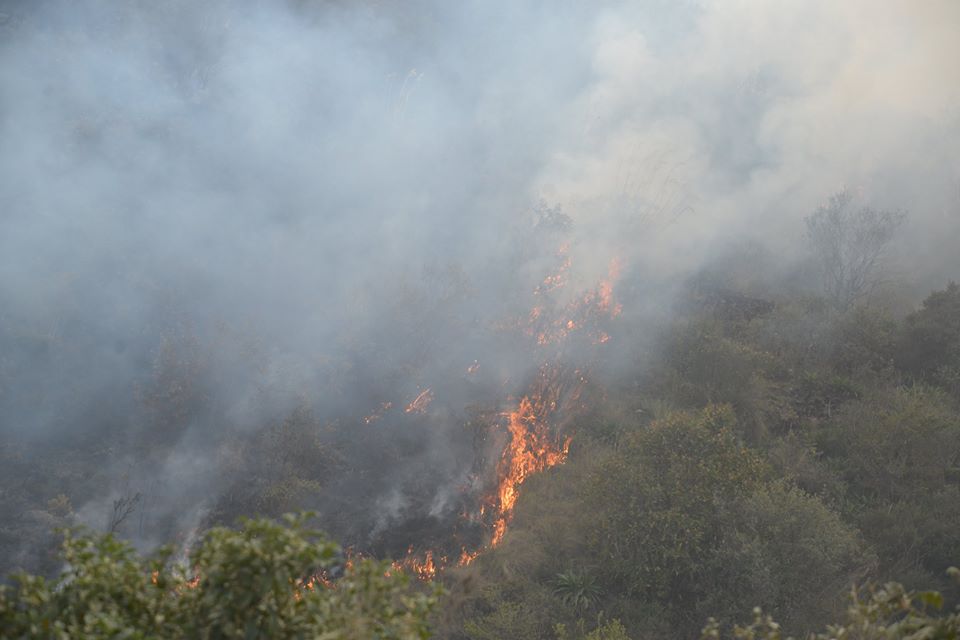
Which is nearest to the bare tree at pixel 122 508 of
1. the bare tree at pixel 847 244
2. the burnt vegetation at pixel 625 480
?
the burnt vegetation at pixel 625 480

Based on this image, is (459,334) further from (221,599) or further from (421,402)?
(221,599)

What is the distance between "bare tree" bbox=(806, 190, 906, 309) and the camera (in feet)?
97.9

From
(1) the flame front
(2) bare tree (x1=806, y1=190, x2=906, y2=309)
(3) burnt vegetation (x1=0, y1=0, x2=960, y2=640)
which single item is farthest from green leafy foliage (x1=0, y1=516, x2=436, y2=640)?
(2) bare tree (x1=806, y1=190, x2=906, y2=309)

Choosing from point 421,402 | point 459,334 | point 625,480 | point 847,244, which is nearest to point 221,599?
point 625,480

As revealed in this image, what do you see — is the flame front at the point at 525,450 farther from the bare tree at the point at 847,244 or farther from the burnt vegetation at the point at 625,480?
the bare tree at the point at 847,244

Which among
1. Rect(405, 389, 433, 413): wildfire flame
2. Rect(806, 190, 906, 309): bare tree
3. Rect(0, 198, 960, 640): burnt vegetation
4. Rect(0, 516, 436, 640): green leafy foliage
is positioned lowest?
Rect(0, 516, 436, 640): green leafy foliage

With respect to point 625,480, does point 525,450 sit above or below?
above

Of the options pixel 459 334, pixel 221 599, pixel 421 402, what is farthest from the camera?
pixel 459 334

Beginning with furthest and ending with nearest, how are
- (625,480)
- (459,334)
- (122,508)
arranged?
(459,334) < (122,508) < (625,480)

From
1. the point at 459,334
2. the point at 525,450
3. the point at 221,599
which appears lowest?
the point at 221,599

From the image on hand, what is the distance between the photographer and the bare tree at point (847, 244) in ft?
97.9

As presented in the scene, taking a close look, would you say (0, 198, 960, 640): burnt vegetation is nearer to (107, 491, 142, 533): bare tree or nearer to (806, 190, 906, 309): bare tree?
(107, 491, 142, 533): bare tree

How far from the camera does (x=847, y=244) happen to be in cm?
3144

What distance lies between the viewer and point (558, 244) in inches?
1139
